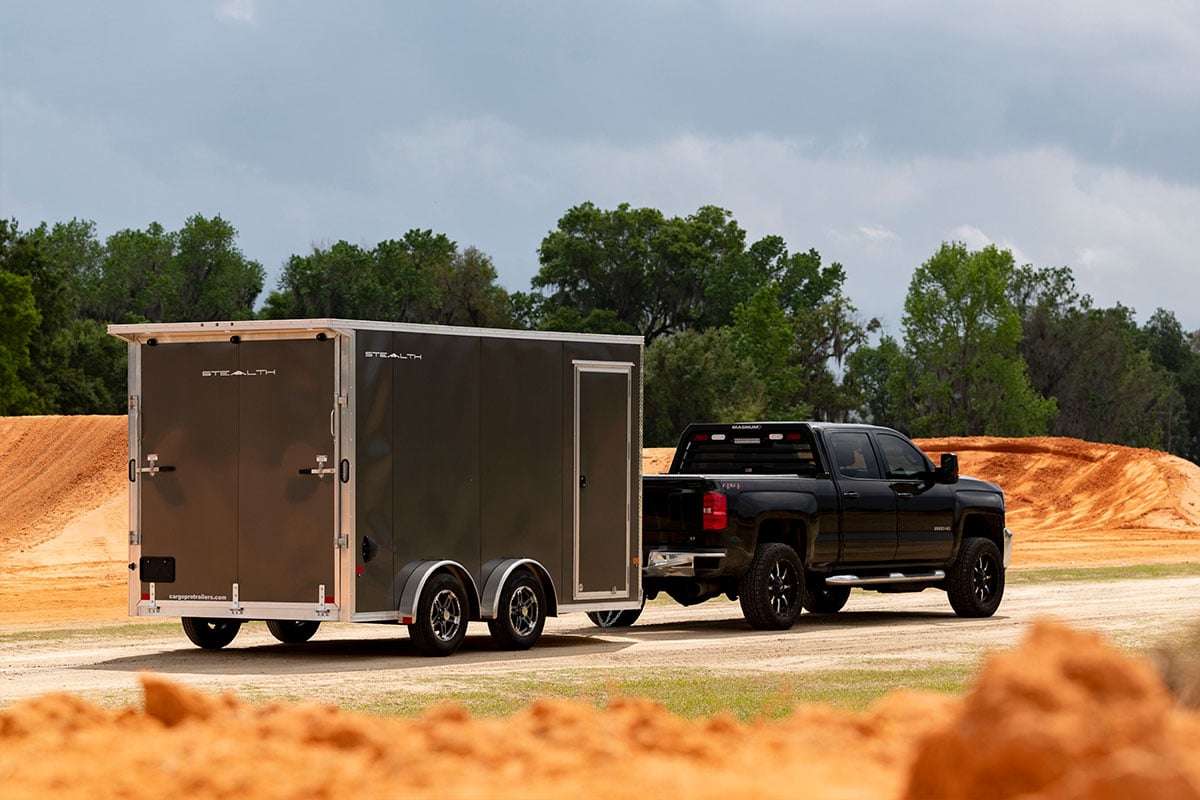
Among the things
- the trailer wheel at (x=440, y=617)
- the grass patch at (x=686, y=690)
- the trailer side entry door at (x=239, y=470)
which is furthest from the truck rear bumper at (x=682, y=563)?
the trailer side entry door at (x=239, y=470)

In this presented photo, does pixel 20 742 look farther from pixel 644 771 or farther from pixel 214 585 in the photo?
pixel 214 585

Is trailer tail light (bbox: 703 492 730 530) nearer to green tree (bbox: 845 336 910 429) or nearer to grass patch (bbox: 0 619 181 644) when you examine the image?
grass patch (bbox: 0 619 181 644)

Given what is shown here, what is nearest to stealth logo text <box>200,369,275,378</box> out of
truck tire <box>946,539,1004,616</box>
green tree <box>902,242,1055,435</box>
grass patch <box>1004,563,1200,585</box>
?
truck tire <box>946,539,1004,616</box>

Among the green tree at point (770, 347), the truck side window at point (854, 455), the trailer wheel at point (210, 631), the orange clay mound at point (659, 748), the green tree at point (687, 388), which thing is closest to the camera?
the orange clay mound at point (659, 748)

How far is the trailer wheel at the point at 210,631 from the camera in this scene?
17453mm

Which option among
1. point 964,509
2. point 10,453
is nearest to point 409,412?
point 964,509

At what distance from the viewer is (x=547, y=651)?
17.1 m

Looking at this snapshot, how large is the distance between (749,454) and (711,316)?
91228 millimetres

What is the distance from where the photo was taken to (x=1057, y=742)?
4.31 meters

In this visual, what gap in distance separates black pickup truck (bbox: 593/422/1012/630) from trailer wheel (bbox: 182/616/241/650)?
435cm

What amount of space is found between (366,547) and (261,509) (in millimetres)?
1116

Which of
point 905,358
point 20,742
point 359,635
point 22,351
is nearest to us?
point 20,742

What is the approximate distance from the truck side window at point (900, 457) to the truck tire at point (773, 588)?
2040mm

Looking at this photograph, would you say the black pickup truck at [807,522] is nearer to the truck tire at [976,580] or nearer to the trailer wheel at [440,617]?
the truck tire at [976,580]
